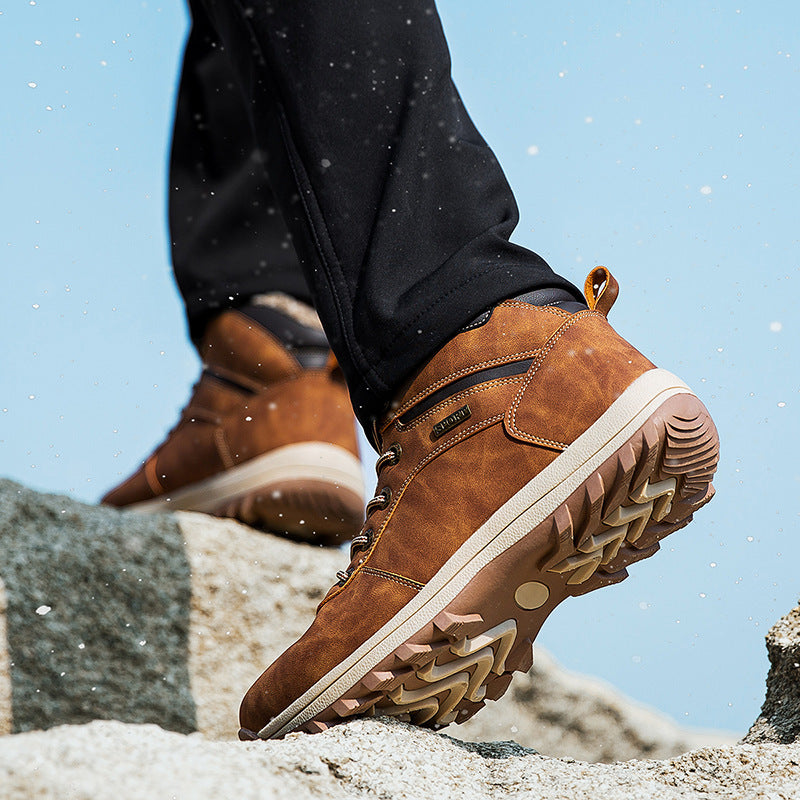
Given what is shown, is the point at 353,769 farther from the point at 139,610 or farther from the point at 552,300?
the point at 139,610

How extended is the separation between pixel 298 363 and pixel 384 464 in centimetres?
93

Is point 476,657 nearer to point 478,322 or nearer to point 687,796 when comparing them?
point 687,796

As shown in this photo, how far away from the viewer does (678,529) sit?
3.33 ft

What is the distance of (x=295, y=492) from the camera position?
1910mm

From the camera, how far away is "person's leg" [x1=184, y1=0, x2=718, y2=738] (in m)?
0.95

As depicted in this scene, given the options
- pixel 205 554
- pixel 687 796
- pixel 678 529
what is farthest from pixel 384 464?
pixel 205 554

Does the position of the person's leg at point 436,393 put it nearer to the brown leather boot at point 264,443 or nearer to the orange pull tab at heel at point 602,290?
the orange pull tab at heel at point 602,290

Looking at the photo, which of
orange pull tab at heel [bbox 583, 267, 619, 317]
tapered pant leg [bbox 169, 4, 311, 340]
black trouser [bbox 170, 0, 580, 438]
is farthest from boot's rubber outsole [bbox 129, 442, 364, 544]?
orange pull tab at heel [bbox 583, 267, 619, 317]

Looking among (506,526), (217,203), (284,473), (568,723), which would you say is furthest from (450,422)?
(568,723)

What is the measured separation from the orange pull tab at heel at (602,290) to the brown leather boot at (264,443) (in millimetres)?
918

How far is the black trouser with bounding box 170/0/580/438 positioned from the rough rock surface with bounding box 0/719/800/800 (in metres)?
0.40

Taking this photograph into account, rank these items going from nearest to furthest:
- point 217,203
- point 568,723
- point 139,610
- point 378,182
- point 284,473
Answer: point 378,182, point 139,610, point 284,473, point 217,203, point 568,723

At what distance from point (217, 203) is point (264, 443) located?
0.58m

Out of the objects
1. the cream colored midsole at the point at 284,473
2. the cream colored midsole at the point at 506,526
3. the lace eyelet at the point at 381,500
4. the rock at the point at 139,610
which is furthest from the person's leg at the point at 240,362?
the cream colored midsole at the point at 506,526
